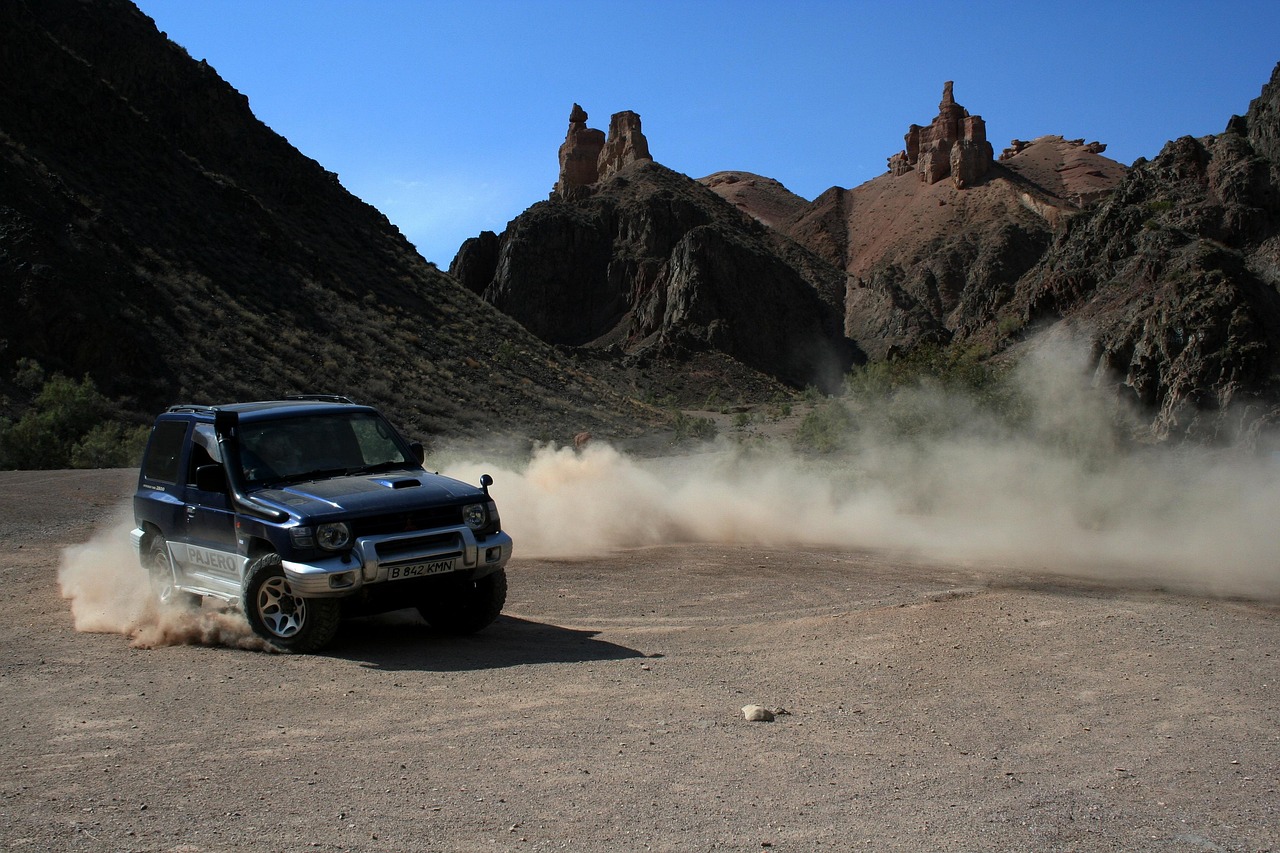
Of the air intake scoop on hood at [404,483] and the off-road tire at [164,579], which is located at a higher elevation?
the air intake scoop on hood at [404,483]

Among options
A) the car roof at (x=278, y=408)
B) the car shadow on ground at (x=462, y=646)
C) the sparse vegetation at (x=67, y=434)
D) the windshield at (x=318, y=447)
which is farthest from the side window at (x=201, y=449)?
the sparse vegetation at (x=67, y=434)

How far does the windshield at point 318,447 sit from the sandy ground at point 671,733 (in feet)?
5.04

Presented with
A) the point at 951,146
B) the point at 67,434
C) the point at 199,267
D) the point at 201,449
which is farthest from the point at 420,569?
the point at 951,146

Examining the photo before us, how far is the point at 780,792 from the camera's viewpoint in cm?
614

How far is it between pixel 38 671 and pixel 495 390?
40.7 metres

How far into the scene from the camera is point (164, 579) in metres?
11.0

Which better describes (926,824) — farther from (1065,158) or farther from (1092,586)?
(1065,158)

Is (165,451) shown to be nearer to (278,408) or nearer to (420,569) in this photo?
(278,408)

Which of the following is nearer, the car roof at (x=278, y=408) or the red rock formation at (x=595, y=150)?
the car roof at (x=278, y=408)

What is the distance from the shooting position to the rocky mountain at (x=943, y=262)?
2775 centimetres

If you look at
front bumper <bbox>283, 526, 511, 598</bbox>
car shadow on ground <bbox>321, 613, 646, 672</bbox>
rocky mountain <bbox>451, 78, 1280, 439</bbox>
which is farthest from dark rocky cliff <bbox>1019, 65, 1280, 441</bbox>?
front bumper <bbox>283, 526, 511, 598</bbox>

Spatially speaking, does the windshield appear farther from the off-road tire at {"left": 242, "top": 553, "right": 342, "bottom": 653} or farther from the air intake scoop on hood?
the off-road tire at {"left": 242, "top": 553, "right": 342, "bottom": 653}

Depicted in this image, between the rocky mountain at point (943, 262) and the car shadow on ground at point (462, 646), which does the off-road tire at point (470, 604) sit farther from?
the rocky mountain at point (943, 262)

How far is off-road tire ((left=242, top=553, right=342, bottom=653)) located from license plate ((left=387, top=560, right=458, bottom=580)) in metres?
0.60
